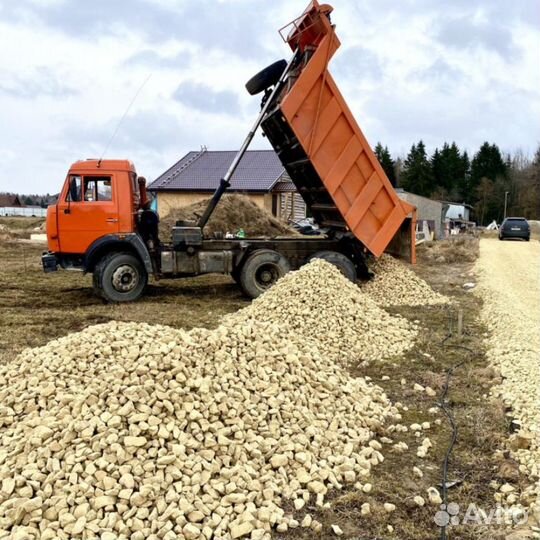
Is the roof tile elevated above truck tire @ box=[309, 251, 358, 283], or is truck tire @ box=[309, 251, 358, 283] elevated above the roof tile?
the roof tile

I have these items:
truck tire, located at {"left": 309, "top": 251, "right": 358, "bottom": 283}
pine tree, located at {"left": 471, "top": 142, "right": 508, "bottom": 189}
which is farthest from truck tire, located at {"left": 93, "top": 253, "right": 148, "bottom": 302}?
pine tree, located at {"left": 471, "top": 142, "right": 508, "bottom": 189}

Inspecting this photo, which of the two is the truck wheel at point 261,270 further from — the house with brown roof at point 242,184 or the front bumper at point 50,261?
the house with brown roof at point 242,184

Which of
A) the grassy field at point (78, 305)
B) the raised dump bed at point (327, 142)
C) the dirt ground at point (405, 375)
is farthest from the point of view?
the raised dump bed at point (327, 142)

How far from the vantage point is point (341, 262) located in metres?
10.3

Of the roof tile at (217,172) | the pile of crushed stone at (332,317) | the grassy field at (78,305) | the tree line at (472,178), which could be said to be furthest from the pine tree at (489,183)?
the pile of crushed stone at (332,317)

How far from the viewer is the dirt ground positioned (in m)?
3.49

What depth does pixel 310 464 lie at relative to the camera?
3939mm

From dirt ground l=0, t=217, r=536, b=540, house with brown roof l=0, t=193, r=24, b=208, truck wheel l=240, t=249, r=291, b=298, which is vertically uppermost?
house with brown roof l=0, t=193, r=24, b=208

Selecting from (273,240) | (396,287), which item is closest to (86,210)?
(273,240)

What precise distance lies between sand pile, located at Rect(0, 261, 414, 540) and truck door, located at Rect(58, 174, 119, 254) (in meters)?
4.23

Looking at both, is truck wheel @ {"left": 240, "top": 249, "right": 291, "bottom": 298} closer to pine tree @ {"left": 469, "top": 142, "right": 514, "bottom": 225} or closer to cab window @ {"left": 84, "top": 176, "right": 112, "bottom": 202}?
cab window @ {"left": 84, "top": 176, "right": 112, "bottom": 202}

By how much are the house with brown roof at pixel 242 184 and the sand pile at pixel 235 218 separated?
546 centimetres

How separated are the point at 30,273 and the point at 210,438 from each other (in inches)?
443

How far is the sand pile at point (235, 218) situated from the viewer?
19.3 metres
